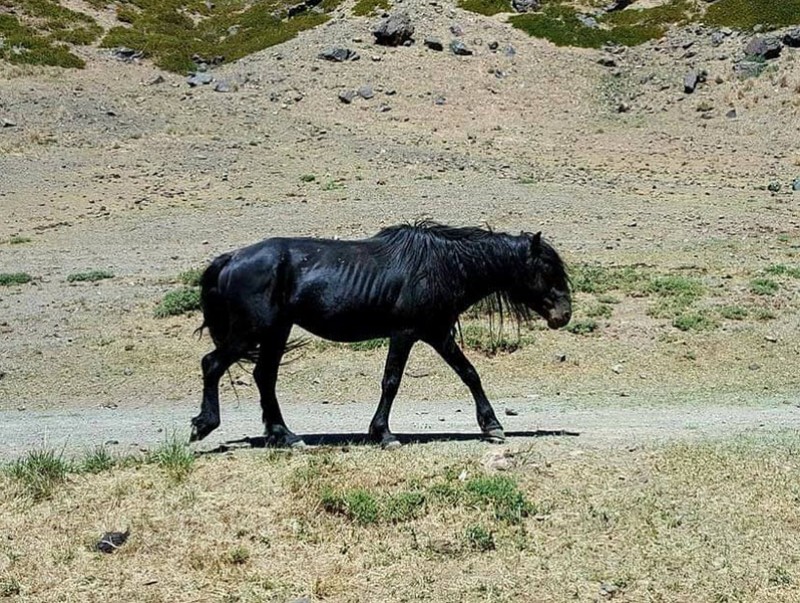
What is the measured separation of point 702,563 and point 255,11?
6433 centimetres

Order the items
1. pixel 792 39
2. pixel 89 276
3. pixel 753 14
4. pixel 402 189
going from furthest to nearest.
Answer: pixel 753 14, pixel 792 39, pixel 402 189, pixel 89 276

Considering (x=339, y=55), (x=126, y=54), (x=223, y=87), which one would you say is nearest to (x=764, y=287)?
(x=223, y=87)

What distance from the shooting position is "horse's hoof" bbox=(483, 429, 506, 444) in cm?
947

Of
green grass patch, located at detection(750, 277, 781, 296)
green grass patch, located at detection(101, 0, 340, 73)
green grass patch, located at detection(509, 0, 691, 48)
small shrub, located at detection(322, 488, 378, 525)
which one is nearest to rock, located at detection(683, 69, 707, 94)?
green grass patch, located at detection(509, 0, 691, 48)

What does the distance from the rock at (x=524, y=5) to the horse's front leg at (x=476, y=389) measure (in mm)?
48519

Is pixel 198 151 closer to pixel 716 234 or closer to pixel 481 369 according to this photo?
pixel 716 234

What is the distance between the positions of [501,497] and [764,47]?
4271cm

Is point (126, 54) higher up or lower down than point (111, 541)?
higher up

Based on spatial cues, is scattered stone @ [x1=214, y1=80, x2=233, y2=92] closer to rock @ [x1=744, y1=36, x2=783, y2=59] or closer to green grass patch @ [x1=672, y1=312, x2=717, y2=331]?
rock @ [x1=744, y1=36, x2=783, y2=59]

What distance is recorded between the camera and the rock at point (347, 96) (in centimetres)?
4234

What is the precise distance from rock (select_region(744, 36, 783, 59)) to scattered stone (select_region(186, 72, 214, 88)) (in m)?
24.2

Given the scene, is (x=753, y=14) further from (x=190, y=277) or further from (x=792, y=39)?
(x=190, y=277)

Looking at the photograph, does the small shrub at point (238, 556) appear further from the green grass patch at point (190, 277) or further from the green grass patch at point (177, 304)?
the green grass patch at point (190, 277)

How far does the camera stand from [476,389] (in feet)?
32.5
